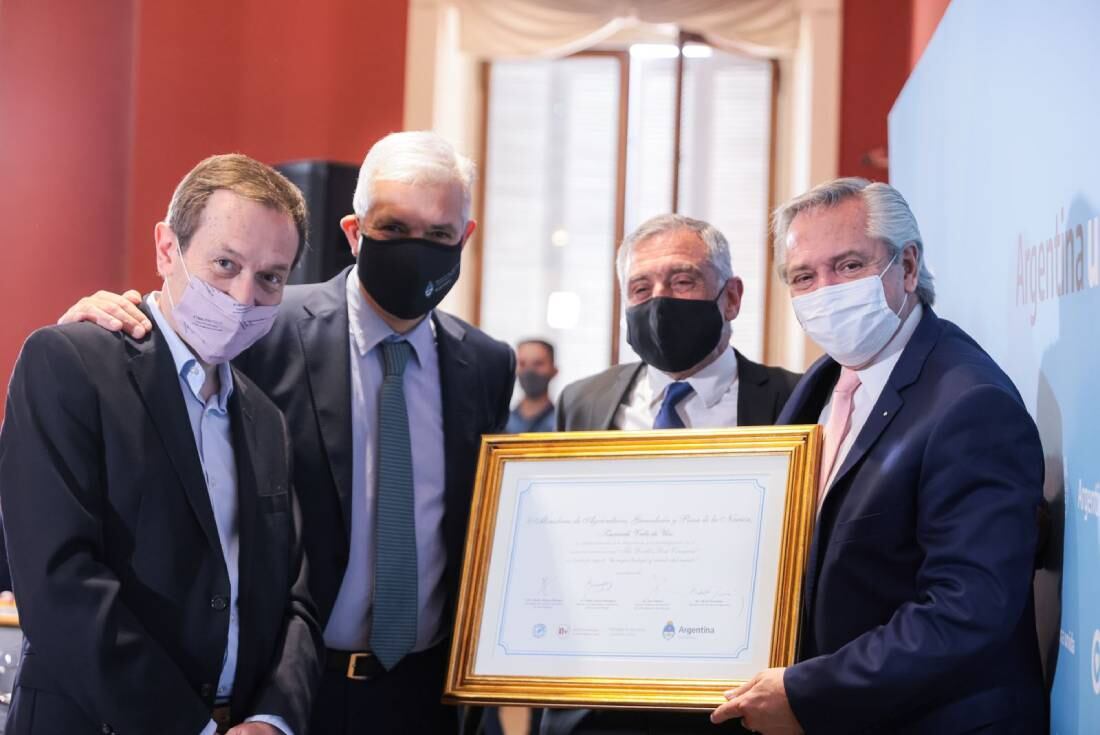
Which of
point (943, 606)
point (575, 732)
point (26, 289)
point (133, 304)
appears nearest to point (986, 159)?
point (943, 606)

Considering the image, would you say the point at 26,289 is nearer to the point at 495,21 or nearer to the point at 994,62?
the point at 495,21

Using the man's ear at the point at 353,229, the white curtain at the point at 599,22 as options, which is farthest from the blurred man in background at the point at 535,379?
the man's ear at the point at 353,229

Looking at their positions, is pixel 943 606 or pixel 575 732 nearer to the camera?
pixel 943 606

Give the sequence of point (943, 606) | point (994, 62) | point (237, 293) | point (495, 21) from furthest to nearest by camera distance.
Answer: point (495, 21)
point (994, 62)
point (237, 293)
point (943, 606)

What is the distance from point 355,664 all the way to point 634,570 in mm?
543

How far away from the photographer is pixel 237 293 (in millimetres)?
2072

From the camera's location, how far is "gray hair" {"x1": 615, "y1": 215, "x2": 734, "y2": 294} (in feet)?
9.31

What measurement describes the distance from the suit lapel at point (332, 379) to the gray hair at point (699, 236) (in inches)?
26.5

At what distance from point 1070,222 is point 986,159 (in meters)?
0.79

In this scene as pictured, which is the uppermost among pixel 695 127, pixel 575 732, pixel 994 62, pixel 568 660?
pixel 695 127

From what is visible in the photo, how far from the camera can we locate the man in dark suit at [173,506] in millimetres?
1859

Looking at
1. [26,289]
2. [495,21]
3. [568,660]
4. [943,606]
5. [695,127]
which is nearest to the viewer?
[943,606]

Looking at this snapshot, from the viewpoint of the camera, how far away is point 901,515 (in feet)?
6.65

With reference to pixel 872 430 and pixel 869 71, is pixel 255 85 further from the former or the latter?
pixel 872 430
